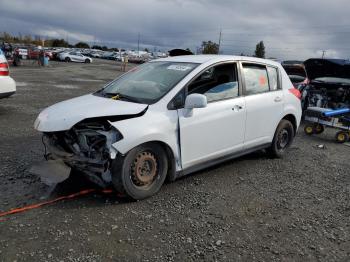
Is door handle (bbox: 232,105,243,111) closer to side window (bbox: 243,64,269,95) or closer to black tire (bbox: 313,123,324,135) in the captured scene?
side window (bbox: 243,64,269,95)

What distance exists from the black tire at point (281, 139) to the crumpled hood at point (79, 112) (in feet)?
9.11

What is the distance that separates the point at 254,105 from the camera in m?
5.02

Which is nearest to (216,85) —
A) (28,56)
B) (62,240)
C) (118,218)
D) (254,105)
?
(254,105)

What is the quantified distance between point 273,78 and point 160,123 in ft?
8.65

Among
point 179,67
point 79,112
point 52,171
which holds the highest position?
point 179,67

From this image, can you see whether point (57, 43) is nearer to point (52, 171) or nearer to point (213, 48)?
point (213, 48)

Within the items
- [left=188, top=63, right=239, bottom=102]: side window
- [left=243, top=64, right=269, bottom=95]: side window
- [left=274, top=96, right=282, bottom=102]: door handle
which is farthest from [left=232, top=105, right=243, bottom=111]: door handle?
[left=274, top=96, right=282, bottom=102]: door handle

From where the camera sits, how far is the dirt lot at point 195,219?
3037mm

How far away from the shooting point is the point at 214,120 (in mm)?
4422

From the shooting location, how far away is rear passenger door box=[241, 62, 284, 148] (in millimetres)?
5004

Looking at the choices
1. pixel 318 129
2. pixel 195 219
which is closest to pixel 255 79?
pixel 195 219

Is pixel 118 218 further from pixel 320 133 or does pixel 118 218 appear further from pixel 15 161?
pixel 320 133

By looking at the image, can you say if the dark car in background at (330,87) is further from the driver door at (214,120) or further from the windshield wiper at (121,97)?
the windshield wiper at (121,97)

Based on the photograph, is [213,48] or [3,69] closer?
[3,69]
